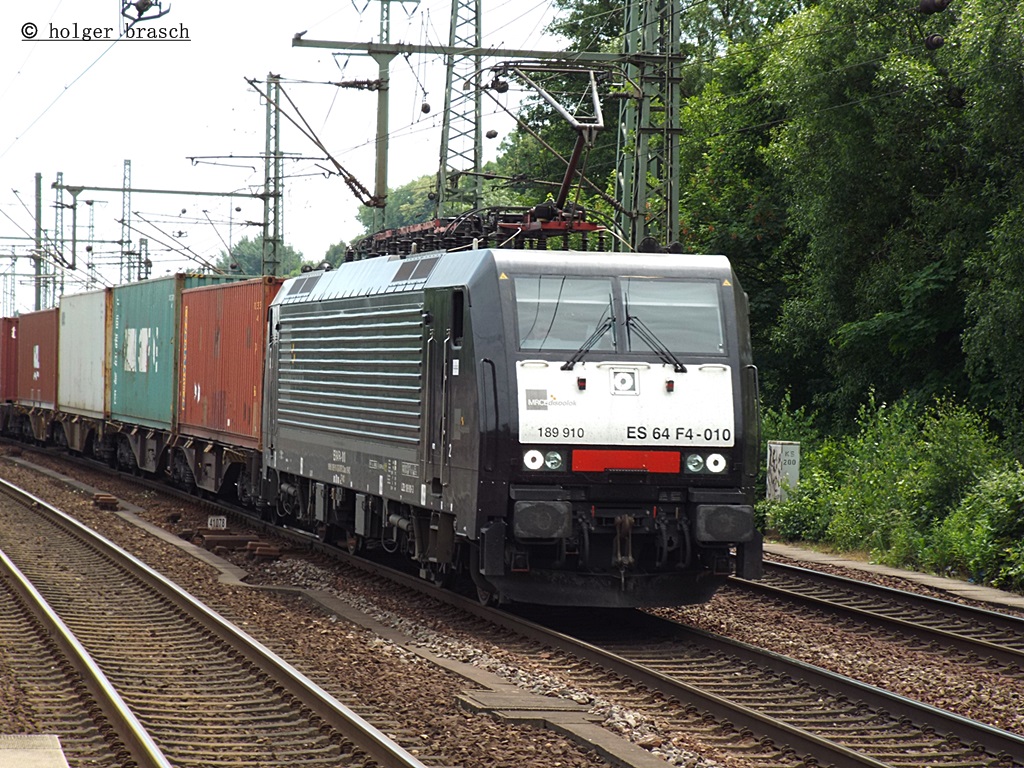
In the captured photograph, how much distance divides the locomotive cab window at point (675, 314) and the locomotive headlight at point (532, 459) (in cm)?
115

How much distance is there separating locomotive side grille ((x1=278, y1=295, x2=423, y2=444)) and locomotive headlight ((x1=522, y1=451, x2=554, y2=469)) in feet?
5.86

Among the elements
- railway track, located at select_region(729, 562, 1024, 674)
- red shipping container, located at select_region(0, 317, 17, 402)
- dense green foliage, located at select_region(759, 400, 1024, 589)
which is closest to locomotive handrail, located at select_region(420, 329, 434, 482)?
railway track, located at select_region(729, 562, 1024, 674)

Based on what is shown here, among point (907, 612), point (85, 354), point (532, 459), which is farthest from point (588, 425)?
point (85, 354)

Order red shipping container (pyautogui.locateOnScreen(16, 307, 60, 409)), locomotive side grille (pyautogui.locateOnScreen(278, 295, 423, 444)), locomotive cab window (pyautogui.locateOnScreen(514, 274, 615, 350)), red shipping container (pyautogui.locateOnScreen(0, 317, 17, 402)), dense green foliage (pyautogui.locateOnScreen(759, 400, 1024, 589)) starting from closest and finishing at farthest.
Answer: locomotive cab window (pyautogui.locateOnScreen(514, 274, 615, 350)), locomotive side grille (pyautogui.locateOnScreen(278, 295, 423, 444)), dense green foliage (pyautogui.locateOnScreen(759, 400, 1024, 589)), red shipping container (pyautogui.locateOnScreen(16, 307, 60, 409)), red shipping container (pyautogui.locateOnScreen(0, 317, 17, 402))

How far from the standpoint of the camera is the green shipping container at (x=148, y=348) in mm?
23656

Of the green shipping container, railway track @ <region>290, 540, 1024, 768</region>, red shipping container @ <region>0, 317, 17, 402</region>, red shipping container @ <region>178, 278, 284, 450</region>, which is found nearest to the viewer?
railway track @ <region>290, 540, 1024, 768</region>

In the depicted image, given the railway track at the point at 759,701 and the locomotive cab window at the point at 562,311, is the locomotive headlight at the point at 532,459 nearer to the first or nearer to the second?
the locomotive cab window at the point at 562,311

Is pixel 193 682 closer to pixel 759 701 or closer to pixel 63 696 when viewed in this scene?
pixel 63 696

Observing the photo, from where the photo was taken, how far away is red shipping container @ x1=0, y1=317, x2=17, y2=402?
1524 inches

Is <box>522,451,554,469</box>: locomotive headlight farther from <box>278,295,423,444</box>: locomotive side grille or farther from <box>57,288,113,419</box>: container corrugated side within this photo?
<box>57,288,113,419</box>: container corrugated side

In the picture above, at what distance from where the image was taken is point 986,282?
20797 millimetres

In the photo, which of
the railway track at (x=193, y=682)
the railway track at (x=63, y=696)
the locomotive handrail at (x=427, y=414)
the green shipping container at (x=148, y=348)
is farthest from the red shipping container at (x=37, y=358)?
the locomotive handrail at (x=427, y=414)

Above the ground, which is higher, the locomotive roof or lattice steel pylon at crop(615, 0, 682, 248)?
lattice steel pylon at crop(615, 0, 682, 248)

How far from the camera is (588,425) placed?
34.7ft
